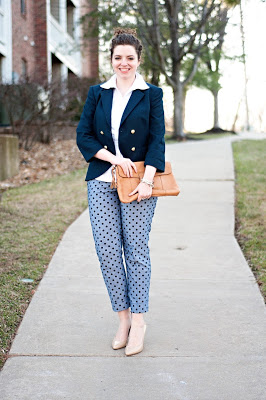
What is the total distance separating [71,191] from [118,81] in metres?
5.91

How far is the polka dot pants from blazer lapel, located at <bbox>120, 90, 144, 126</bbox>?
43 centimetres

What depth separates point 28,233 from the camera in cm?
643

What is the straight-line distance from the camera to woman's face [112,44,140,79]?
3365 mm

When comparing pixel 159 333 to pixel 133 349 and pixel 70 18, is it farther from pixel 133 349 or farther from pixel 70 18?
pixel 70 18

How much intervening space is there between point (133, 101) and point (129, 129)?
17 cm

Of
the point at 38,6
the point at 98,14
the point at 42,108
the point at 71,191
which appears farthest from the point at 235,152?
the point at 38,6

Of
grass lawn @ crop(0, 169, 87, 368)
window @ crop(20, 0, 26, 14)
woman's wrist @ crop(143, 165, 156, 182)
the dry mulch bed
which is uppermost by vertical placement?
window @ crop(20, 0, 26, 14)

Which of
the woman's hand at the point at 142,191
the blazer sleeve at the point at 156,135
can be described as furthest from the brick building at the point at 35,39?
the woman's hand at the point at 142,191

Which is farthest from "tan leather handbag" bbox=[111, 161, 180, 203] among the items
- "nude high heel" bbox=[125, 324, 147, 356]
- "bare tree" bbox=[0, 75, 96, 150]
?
"bare tree" bbox=[0, 75, 96, 150]

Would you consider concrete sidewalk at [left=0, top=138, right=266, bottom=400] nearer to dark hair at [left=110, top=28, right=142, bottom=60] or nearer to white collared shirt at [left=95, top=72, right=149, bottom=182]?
white collared shirt at [left=95, top=72, right=149, bottom=182]

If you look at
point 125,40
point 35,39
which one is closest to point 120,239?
point 125,40

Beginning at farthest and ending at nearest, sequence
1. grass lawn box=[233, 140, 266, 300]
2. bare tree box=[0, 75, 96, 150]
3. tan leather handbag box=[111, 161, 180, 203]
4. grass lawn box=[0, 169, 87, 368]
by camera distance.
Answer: bare tree box=[0, 75, 96, 150]
grass lawn box=[233, 140, 266, 300]
grass lawn box=[0, 169, 87, 368]
tan leather handbag box=[111, 161, 180, 203]

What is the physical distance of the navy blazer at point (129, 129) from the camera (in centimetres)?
338

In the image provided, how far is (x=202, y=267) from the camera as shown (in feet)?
17.4
